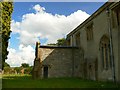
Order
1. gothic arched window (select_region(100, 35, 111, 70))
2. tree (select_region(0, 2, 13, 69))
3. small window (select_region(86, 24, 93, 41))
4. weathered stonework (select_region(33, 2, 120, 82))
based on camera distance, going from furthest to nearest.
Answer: small window (select_region(86, 24, 93, 41)) → tree (select_region(0, 2, 13, 69)) → gothic arched window (select_region(100, 35, 111, 70)) → weathered stonework (select_region(33, 2, 120, 82))

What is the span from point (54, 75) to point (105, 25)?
1134 centimetres

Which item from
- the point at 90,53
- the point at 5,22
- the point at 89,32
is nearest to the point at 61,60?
the point at 90,53

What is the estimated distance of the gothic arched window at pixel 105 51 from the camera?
23234mm

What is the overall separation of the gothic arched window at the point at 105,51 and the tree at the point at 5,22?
1085cm

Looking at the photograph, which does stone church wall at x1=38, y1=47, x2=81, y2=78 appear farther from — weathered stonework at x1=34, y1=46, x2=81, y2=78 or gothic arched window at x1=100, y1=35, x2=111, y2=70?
gothic arched window at x1=100, y1=35, x2=111, y2=70

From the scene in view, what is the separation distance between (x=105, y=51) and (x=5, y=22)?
11801 millimetres

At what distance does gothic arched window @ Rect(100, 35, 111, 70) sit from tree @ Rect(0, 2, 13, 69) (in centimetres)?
1085

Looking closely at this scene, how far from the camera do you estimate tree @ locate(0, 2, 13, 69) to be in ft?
82.8

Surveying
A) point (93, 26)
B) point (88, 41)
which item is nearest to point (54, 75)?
point (88, 41)

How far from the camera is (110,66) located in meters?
22.5

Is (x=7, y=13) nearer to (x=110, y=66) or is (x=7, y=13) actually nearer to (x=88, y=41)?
(x=88, y=41)

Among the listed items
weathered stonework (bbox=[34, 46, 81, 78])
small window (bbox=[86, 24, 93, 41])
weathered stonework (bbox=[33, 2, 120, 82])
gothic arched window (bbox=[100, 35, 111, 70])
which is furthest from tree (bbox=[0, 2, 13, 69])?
gothic arched window (bbox=[100, 35, 111, 70])

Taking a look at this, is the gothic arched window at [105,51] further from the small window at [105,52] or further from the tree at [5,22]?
the tree at [5,22]

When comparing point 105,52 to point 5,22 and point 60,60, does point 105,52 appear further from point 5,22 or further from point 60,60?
point 5,22
